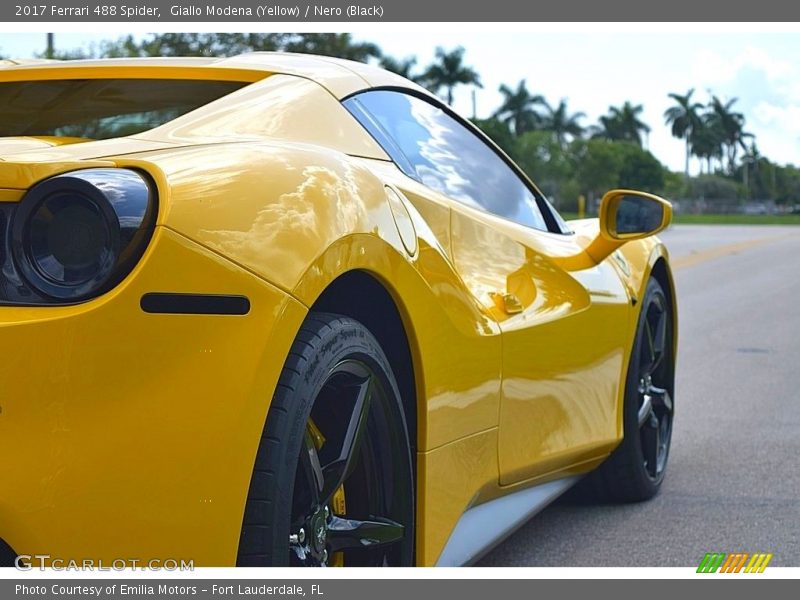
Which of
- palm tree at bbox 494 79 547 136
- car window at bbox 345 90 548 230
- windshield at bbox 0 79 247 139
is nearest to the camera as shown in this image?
windshield at bbox 0 79 247 139

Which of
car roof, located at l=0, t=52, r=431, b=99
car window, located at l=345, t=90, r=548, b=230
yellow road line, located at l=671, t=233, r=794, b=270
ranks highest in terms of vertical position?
car roof, located at l=0, t=52, r=431, b=99

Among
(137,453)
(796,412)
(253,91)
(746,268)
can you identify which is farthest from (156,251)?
(746,268)

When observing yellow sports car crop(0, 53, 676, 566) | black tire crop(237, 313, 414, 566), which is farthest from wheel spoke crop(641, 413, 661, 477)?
black tire crop(237, 313, 414, 566)

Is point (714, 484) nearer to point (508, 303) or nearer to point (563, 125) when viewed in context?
point (508, 303)

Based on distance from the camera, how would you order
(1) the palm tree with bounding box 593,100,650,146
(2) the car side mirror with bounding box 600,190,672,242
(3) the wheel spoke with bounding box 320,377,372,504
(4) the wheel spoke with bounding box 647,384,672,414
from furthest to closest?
(1) the palm tree with bounding box 593,100,650,146 < (4) the wheel spoke with bounding box 647,384,672,414 < (2) the car side mirror with bounding box 600,190,672,242 < (3) the wheel spoke with bounding box 320,377,372,504

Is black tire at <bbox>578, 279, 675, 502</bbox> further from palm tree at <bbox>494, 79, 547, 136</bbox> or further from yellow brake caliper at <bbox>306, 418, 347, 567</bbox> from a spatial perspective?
palm tree at <bbox>494, 79, 547, 136</bbox>

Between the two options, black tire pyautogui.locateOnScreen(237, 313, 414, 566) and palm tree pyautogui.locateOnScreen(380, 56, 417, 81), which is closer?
black tire pyautogui.locateOnScreen(237, 313, 414, 566)

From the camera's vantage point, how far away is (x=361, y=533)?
8.21 ft

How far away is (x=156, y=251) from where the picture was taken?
195 centimetres

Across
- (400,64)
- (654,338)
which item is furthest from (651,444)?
(400,64)

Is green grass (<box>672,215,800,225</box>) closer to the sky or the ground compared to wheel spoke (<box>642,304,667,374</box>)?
closer to the ground

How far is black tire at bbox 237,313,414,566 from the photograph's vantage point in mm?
2072

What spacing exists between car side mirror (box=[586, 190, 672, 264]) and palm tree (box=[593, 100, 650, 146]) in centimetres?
12990

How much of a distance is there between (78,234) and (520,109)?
108306 millimetres
